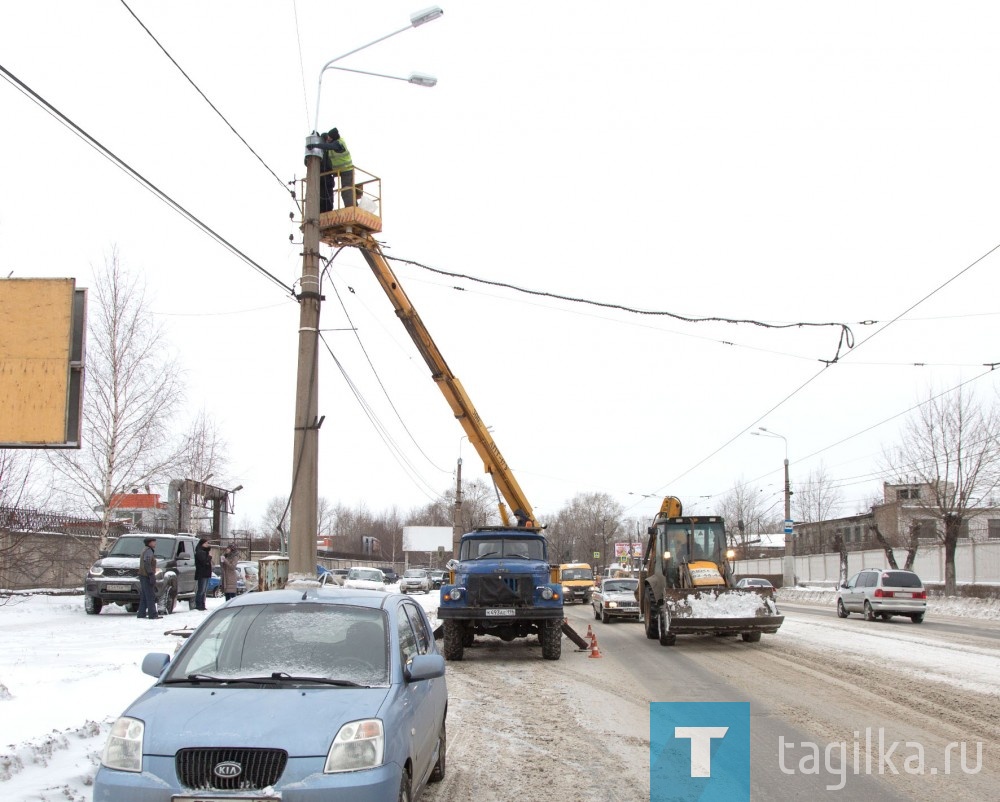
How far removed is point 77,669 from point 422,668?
659cm

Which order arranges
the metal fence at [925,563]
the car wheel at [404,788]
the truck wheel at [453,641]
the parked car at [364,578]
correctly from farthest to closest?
the metal fence at [925,563] < the parked car at [364,578] < the truck wheel at [453,641] < the car wheel at [404,788]

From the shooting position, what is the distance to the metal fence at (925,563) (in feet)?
132

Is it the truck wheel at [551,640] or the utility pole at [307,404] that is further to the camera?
the truck wheel at [551,640]

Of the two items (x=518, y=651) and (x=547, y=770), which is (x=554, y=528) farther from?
(x=547, y=770)

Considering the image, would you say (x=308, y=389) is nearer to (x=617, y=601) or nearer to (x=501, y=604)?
(x=501, y=604)

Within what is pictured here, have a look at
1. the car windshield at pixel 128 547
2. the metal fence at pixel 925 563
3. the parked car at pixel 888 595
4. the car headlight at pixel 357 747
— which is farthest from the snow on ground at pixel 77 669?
the metal fence at pixel 925 563

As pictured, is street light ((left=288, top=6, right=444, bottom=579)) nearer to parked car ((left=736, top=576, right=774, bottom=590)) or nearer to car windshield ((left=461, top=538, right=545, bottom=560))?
car windshield ((left=461, top=538, right=545, bottom=560))

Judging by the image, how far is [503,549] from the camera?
55.8 ft

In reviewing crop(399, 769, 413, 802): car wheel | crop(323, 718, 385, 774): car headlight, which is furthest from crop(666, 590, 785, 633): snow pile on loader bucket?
crop(323, 718, 385, 774): car headlight

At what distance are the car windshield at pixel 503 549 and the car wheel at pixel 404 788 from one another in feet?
39.5

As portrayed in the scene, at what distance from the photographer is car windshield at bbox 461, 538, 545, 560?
16.9 m

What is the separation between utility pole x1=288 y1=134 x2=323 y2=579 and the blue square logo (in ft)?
16.8

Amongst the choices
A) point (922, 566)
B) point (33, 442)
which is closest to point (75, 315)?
point (33, 442)

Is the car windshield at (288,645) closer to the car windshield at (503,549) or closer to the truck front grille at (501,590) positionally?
the truck front grille at (501,590)
